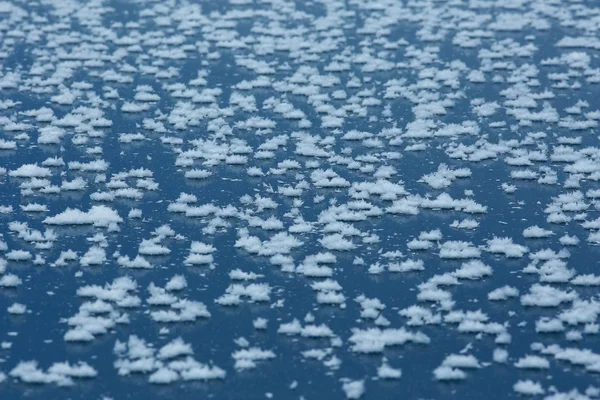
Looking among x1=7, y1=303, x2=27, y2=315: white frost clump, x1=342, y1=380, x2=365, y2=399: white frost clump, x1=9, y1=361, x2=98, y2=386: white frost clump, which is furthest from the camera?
x1=7, y1=303, x2=27, y2=315: white frost clump

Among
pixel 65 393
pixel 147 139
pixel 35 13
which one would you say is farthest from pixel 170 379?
pixel 35 13

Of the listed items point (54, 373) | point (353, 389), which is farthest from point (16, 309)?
point (353, 389)

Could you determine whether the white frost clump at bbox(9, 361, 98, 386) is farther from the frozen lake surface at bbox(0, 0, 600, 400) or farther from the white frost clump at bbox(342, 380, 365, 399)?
the white frost clump at bbox(342, 380, 365, 399)

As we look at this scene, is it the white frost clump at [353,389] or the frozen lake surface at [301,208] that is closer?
the white frost clump at [353,389]

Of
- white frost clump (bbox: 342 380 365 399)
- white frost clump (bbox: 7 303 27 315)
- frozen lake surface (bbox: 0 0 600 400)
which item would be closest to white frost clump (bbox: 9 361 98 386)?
frozen lake surface (bbox: 0 0 600 400)

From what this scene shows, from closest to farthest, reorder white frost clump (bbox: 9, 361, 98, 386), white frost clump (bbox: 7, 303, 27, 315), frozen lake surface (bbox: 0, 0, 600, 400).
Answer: white frost clump (bbox: 9, 361, 98, 386), frozen lake surface (bbox: 0, 0, 600, 400), white frost clump (bbox: 7, 303, 27, 315)

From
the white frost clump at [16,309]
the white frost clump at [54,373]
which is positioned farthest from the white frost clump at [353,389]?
the white frost clump at [16,309]

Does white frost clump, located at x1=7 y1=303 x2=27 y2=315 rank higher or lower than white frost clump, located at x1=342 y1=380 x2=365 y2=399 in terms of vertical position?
higher

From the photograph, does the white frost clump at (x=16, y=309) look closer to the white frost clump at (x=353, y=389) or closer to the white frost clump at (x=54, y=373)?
the white frost clump at (x=54, y=373)
